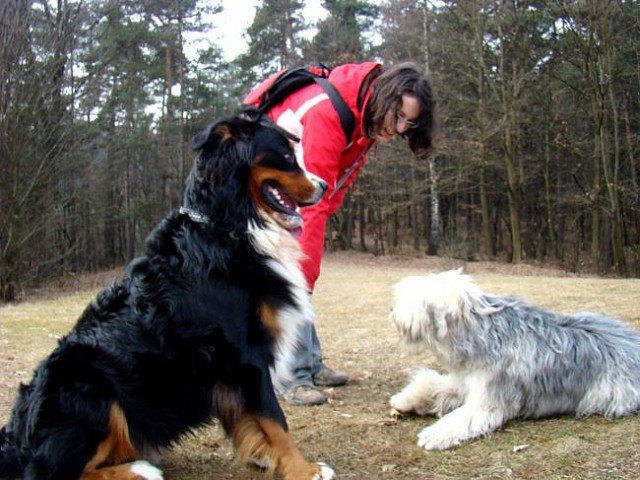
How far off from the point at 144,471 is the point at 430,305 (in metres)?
1.90

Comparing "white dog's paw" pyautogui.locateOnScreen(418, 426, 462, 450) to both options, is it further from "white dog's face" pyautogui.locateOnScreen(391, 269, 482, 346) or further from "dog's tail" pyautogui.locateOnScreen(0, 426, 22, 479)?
"dog's tail" pyautogui.locateOnScreen(0, 426, 22, 479)

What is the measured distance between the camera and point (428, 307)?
383cm

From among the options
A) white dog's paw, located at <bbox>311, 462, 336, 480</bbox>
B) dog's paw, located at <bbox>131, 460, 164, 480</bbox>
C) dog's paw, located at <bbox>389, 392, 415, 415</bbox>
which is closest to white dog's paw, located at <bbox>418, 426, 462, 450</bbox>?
dog's paw, located at <bbox>389, 392, 415, 415</bbox>

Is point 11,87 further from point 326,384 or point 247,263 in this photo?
point 247,263

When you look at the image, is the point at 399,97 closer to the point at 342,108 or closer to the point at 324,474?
the point at 342,108

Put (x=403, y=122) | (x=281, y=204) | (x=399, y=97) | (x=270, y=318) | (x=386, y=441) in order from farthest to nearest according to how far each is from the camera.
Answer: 1. (x=403, y=122)
2. (x=399, y=97)
3. (x=386, y=441)
4. (x=281, y=204)
5. (x=270, y=318)

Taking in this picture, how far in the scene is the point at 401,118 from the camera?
4086 millimetres

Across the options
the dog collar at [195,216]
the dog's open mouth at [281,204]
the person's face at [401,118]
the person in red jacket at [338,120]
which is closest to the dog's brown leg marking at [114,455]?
the dog collar at [195,216]

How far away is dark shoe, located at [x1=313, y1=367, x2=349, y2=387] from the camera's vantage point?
4879 mm

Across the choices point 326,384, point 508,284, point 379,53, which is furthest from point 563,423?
point 379,53

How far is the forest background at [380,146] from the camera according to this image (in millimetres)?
15625

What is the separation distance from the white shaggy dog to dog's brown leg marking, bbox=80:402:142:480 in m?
1.61

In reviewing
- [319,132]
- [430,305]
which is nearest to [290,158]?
[319,132]

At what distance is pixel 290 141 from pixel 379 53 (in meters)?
26.3
